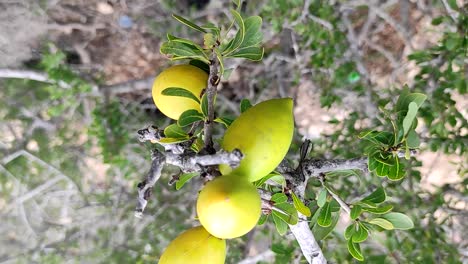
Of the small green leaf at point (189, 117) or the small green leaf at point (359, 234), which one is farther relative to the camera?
the small green leaf at point (359, 234)

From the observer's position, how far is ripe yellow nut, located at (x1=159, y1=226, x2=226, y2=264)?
0.59 meters

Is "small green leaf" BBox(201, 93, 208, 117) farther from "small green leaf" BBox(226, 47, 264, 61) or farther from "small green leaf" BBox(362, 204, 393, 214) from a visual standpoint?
"small green leaf" BBox(362, 204, 393, 214)

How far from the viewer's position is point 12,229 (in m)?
2.96

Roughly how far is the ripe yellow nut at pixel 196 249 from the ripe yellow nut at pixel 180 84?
0.19 metres

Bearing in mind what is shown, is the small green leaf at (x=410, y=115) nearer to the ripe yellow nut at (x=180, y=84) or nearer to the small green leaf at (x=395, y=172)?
the small green leaf at (x=395, y=172)

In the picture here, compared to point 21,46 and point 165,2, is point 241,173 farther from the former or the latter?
point 21,46

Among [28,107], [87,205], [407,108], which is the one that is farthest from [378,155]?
[28,107]

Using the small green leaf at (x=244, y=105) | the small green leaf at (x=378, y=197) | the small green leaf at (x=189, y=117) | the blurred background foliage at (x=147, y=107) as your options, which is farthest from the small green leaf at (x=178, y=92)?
the blurred background foliage at (x=147, y=107)

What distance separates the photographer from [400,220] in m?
0.78

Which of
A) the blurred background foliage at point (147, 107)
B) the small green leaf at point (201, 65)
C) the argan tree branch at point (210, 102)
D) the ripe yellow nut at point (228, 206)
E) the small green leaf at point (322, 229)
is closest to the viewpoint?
the ripe yellow nut at point (228, 206)

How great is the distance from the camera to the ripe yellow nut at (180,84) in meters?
0.67

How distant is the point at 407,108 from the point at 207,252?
1.38ft

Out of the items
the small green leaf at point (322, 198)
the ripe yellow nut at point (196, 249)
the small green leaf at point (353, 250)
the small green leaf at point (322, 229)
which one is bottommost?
the small green leaf at point (322, 229)

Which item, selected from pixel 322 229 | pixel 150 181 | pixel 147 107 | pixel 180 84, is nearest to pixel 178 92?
pixel 180 84
